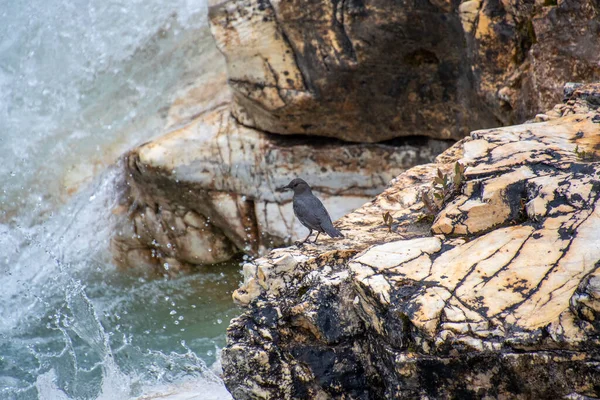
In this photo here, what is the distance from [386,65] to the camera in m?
6.75

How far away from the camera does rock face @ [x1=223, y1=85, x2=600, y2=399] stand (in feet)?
9.07

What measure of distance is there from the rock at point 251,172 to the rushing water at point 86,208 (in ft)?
2.40

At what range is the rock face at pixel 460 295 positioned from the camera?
109 inches

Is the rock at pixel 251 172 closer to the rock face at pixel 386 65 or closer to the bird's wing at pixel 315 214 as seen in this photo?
the rock face at pixel 386 65

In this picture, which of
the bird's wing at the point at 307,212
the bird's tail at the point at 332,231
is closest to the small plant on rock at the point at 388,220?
the bird's tail at the point at 332,231

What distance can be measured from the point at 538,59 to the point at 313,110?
2.46m

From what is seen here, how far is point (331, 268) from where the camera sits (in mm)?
3676

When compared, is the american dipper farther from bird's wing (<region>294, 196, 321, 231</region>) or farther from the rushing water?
the rushing water

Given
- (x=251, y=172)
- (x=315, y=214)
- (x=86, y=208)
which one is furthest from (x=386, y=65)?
(x=86, y=208)

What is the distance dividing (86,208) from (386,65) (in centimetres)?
409

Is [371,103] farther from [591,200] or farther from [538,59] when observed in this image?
[591,200]

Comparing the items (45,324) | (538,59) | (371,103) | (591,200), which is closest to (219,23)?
(371,103)

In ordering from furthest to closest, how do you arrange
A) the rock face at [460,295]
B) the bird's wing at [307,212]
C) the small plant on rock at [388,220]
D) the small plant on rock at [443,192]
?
1. the bird's wing at [307,212]
2. the small plant on rock at [388,220]
3. the small plant on rock at [443,192]
4. the rock face at [460,295]

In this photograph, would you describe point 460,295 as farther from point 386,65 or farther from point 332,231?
point 386,65
